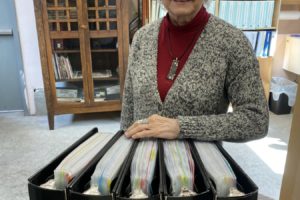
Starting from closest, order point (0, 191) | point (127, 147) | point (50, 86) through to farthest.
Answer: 1. point (127, 147)
2. point (0, 191)
3. point (50, 86)

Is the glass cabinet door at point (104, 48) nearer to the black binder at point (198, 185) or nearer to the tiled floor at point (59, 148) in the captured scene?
the tiled floor at point (59, 148)

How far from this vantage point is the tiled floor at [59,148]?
6.12 feet

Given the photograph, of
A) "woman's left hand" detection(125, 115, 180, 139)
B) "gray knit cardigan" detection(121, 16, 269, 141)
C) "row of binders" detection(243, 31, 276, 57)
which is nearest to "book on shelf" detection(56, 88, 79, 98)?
"row of binders" detection(243, 31, 276, 57)

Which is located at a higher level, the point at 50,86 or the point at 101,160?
the point at 101,160

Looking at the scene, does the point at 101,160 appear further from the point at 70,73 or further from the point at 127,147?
the point at 70,73

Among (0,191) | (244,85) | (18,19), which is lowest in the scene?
(0,191)

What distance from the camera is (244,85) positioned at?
767mm

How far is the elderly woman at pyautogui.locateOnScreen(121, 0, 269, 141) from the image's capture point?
0.70 m

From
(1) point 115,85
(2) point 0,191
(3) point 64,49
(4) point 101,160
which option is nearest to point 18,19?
(3) point 64,49

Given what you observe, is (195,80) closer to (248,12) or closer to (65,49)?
(65,49)

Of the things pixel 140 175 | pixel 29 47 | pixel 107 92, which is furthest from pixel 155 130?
pixel 29 47

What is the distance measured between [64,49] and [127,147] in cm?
218

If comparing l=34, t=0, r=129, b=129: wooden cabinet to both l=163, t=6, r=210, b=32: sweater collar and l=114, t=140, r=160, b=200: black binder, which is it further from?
l=114, t=140, r=160, b=200: black binder

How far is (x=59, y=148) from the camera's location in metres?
2.29
